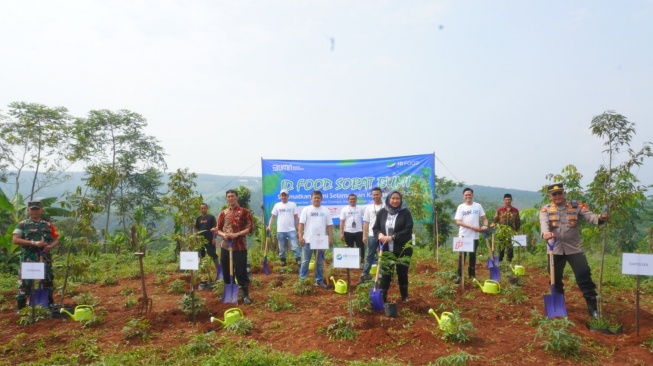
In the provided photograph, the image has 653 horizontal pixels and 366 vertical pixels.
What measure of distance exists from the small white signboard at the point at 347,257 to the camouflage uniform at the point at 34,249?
185 inches

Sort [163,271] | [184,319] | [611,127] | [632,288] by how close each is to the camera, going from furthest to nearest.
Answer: [163,271] → [632,288] → [184,319] → [611,127]

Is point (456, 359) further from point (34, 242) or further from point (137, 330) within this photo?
point (34, 242)

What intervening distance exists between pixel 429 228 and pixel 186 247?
Answer: 9873 millimetres

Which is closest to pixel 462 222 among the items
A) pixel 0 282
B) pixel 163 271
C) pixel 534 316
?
pixel 534 316

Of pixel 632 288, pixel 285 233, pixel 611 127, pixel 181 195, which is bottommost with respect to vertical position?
pixel 632 288

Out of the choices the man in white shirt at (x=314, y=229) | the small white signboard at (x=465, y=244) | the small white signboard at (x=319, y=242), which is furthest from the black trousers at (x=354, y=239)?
the small white signboard at (x=465, y=244)

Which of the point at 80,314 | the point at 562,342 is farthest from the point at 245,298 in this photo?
the point at 562,342

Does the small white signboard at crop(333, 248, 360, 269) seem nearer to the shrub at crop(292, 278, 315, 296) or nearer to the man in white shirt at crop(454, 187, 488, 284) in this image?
the shrub at crop(292, 278, 315, 296)

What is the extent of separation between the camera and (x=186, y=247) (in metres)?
6.52

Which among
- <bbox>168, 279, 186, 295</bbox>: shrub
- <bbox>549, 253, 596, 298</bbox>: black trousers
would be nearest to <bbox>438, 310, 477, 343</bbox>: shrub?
<bbox>549, 253, 596, 298</bbox>: black trousers

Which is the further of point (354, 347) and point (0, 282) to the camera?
point (0, 282)

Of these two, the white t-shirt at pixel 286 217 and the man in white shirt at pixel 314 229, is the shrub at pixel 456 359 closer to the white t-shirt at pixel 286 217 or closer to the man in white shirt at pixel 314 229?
the man in white shirt at pixel 314 229

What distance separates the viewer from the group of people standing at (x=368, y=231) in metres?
5.51

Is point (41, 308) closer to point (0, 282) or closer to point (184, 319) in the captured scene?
point (184, 319)
